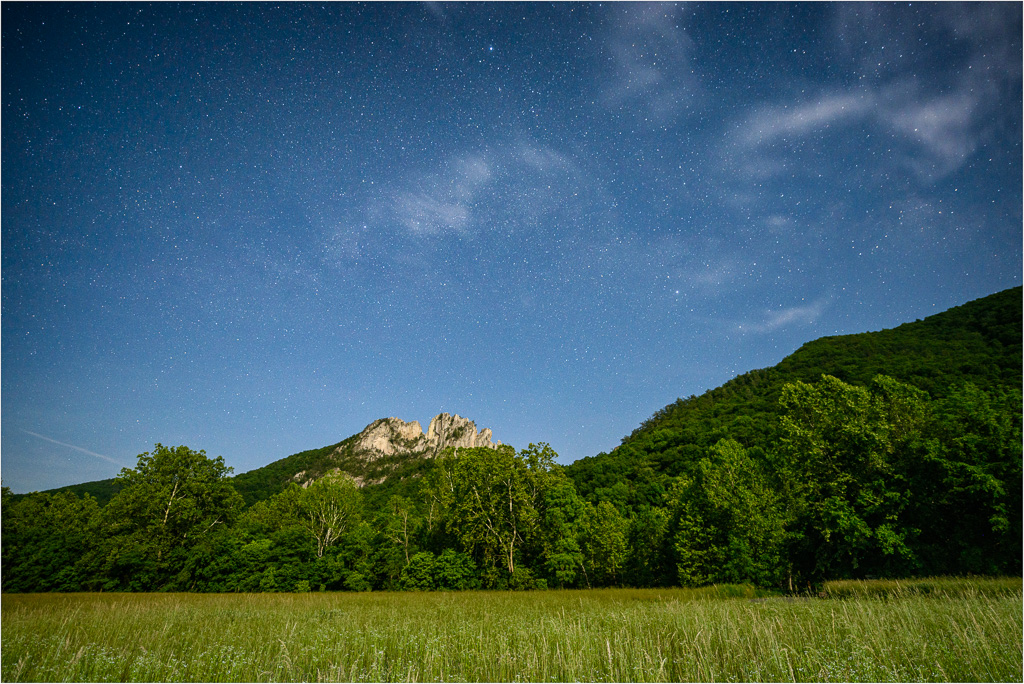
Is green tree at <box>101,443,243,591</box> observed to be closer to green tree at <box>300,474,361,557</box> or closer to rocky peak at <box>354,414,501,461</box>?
green tree at <box>300,474,361,557</box>

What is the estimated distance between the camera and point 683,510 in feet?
128

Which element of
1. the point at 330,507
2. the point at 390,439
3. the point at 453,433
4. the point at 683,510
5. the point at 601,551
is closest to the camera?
the point at 683,510

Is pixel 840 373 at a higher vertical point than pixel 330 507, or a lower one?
higher

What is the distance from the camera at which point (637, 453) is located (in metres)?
71.3

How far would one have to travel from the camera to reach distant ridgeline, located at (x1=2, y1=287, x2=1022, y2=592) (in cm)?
2005

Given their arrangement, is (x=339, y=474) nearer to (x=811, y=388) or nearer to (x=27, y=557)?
(x=27, y=557)

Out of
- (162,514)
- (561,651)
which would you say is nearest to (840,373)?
(561,651)

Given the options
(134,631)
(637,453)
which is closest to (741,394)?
(637,453)

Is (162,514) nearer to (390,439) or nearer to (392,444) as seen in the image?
(392,444)

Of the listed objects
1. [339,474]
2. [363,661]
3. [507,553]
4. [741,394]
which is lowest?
[507,553]

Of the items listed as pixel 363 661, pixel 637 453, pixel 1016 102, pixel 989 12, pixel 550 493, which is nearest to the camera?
pixel 363 661

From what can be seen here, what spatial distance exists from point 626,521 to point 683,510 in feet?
40.0

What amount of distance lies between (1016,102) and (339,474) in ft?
224

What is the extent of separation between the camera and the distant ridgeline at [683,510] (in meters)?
20.0
